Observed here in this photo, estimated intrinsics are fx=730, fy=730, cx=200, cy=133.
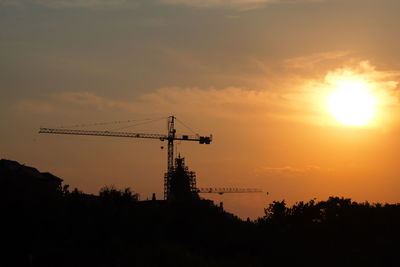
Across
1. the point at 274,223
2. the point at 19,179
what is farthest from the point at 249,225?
the point at 19,179

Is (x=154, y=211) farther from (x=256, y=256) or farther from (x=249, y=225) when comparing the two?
(x=256, y=256)

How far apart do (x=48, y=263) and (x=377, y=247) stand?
115 ft

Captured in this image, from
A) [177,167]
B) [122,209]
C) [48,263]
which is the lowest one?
[48,263]

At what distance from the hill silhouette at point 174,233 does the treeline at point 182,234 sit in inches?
Answer: 3.5

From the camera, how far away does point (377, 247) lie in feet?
236

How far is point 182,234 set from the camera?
235 ft

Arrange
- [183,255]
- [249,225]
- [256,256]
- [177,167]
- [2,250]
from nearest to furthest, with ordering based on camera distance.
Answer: [183,255], [2,250], [256,256], [249,225], [177,167]

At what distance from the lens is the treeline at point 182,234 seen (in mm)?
53594

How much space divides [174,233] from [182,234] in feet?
3.42

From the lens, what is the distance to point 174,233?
2788 inches

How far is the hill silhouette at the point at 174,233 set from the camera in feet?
177

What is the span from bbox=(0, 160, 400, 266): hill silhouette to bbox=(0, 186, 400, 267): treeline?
88mm

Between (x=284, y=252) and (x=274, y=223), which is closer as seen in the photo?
(x=284, y=252)

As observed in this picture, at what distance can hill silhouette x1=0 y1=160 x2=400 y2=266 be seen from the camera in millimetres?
53938
